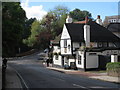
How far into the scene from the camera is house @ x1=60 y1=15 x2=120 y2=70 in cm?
3681

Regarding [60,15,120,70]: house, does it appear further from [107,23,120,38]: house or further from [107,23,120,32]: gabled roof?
[107,23,120,32]: gabled roof

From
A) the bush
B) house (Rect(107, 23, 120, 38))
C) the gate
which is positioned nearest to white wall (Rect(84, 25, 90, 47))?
the gate

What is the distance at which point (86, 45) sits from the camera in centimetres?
3962

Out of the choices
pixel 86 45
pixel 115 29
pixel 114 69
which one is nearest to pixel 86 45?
pixel 86 45

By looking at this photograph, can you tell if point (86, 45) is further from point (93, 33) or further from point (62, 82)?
point (62, 82)

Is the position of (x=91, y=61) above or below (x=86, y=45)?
below

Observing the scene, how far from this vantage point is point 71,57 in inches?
1630

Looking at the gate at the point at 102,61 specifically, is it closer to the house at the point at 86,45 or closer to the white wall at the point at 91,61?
the house at the point at 86,45

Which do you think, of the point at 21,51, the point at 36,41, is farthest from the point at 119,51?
the point at 21,51


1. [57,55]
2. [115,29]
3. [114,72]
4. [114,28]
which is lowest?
[114,72]

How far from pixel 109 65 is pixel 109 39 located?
14.8 metres

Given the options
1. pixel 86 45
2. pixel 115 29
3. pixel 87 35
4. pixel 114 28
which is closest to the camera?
pixel 86 45

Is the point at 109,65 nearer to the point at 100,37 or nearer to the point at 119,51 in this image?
the point at 119,51

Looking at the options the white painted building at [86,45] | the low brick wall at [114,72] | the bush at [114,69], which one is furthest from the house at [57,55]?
the low brick wall at [114,72]
